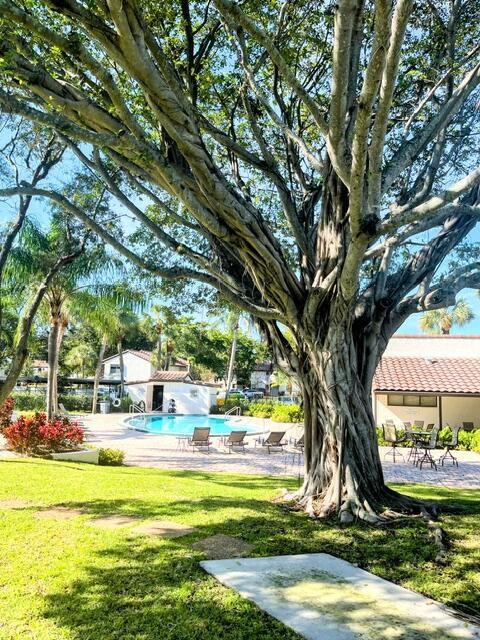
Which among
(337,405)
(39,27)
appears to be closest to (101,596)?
(337,405)

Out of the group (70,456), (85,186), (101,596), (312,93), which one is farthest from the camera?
(70,456)

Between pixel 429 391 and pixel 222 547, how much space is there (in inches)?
744

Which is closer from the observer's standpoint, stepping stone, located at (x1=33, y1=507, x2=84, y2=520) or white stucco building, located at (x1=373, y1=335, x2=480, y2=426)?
stepping stone, located at (x1=33, y1=507, x2=84, y2=520)

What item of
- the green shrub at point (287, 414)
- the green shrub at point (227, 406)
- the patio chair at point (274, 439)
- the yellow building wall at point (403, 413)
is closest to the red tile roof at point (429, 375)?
the yellow building wall at point (403, 413)

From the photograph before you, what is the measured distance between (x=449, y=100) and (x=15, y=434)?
12.9 m

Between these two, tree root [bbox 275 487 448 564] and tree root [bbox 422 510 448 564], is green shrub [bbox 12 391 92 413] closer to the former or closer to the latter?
tree root [bbox 275 487 448 564]

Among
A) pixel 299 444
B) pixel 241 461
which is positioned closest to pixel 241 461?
pixel 241 461

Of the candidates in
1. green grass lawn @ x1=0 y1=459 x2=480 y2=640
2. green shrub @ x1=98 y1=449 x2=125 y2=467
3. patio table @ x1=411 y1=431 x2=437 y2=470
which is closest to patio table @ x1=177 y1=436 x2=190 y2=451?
green shrub @ x1=98 y1=449 x2=125 y2=467

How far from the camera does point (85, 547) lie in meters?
5.25

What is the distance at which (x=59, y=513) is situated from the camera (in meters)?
6.85

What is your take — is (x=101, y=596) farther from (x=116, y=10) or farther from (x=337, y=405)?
(x=116, y=10)

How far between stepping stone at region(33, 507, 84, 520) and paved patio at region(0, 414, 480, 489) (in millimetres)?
7000

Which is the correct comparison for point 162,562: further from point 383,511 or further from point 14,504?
point 14,504

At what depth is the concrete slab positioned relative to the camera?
3.47m
